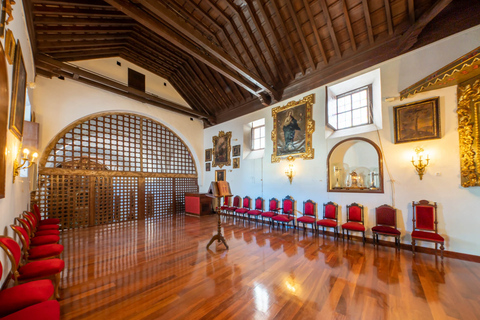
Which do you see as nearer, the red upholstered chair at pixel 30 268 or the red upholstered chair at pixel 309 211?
the red upholstered chair at pixel 30 268

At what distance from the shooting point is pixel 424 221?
4426 millimetres

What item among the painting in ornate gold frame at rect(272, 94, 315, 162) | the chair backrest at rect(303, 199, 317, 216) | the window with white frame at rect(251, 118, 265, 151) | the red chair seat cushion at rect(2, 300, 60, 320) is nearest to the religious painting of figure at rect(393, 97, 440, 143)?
the painting in ornate gold frame at rect(272, 94, 315, 162)

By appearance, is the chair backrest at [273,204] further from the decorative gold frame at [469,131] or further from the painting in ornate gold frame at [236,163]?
the decorative gold frame at [469,131]

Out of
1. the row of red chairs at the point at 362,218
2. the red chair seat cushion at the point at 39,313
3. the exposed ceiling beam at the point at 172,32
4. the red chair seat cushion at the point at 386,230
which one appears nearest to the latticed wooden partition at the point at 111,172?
the row of red chairs at the point at 362,218

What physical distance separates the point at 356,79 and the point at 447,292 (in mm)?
5477

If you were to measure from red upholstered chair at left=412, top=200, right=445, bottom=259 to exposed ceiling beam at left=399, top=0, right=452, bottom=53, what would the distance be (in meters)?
3.97

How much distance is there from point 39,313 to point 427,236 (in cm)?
627

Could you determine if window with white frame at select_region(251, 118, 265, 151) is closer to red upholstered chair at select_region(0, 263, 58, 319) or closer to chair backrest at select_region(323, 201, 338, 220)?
chair backrest at select_region(323, 201, 338, 220)

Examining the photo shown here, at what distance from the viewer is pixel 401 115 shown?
4.94 meters

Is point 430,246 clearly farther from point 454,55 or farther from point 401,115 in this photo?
point 454,55

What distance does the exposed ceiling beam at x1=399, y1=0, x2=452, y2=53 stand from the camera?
397cm

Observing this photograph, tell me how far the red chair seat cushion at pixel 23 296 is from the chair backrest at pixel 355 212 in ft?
20.5

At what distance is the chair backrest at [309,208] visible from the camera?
628cm

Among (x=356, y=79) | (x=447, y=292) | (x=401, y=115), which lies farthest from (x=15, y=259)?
(x=356, y=79)
